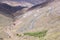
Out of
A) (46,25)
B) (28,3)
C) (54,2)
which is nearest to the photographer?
(46,25)

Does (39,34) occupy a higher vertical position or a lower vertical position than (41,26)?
lower

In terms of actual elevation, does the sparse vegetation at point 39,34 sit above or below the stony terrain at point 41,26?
below

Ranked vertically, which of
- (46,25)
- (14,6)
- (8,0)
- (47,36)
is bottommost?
(47,36)

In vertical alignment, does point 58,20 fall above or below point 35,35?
above

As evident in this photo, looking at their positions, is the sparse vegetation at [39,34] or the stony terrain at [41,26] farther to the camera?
the sparse vegetation at [39,34]

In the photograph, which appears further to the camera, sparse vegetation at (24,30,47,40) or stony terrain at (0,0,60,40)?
sparse vegetation at (24,30,47,40)

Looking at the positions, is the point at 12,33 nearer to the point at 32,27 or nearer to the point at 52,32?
the point at 32,27

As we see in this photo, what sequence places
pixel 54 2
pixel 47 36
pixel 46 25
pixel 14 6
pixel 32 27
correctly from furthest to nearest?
pixel 14 6 → pixel 54 2 → pixel 32 27 → pixel 46 25 → pixel 47 36

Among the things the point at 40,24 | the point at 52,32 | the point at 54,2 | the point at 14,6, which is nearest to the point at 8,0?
the point at 14,6

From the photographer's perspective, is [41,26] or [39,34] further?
[41,26]

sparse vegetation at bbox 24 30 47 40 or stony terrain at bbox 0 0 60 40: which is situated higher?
stony terrain at bbox 0 0 60 40

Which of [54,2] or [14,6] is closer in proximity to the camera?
[54,2]
